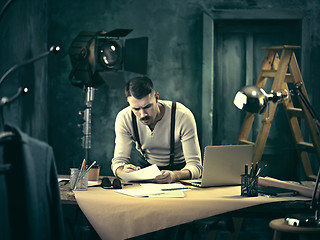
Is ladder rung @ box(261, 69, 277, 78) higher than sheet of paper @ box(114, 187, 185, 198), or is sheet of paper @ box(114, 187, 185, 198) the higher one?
ladder rung @ box(261, 69, 277, 78)

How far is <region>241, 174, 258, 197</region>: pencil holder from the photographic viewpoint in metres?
2.33

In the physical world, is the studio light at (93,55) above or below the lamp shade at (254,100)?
above

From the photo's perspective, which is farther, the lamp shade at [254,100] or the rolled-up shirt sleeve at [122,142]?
the rolled-up shirt sleeve at [122,142]

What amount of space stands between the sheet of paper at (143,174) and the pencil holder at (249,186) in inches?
19.3

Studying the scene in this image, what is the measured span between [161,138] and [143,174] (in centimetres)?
72

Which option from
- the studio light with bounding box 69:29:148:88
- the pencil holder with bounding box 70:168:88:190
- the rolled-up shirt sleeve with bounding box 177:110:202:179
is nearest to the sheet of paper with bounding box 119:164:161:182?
the pencil holder with bounding box 70:168:88:190

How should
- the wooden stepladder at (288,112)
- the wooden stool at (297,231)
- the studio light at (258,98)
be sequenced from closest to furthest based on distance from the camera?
the wooden stool at (297,231) → the studio light at (258,98) → the wooden stepladder at (288,112)

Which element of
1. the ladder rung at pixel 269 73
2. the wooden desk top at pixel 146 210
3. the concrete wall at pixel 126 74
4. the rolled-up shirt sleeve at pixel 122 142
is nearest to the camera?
the wooden desk top at pixel 146 210

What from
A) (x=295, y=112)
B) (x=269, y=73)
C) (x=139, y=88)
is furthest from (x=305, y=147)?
(x=139, y=88)

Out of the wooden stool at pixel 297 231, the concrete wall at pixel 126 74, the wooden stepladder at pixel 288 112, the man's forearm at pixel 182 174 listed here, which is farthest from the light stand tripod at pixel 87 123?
the wooden stool at pixel 297 231

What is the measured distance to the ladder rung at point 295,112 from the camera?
13.6ft

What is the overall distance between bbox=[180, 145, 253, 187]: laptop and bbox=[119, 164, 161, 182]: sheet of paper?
23 cm

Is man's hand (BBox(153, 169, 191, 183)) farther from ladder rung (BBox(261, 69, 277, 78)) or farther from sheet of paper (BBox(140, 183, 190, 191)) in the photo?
ladder rung (BBox(261, 69, 277, 78))

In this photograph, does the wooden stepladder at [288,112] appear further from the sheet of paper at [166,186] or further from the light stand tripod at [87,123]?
the sheet of paper at [166,186]
